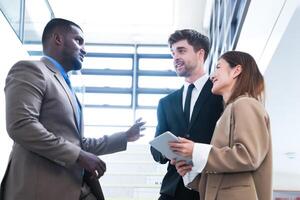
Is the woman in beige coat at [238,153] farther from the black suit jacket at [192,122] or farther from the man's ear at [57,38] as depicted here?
the man's ear at [57,38]

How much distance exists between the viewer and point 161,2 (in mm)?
8648

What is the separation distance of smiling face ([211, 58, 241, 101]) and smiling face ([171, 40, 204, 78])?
54 centimetres

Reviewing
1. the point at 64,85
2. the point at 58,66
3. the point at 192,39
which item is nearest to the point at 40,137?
the point at 64,85

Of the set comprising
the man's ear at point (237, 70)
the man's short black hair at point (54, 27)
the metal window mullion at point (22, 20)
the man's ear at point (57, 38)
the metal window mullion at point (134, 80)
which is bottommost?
the metal window mullion at point (134, 80)

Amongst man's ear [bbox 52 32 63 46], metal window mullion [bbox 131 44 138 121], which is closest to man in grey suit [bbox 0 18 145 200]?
man's ear [bbox 52 32 63 46]

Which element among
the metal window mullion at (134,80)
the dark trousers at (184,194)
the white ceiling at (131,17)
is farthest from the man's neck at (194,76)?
the metal window mullion at (134,80)

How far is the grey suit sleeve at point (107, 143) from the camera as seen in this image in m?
2.55

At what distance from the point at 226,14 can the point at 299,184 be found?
3.58 m

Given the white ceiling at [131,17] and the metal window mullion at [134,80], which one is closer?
the white ceiling at [131,17]

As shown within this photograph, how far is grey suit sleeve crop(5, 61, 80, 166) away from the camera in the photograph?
6.97 feet

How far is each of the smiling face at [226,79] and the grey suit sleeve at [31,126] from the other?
695 mm

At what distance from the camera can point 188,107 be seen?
2.70m

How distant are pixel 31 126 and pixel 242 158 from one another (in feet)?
2.88

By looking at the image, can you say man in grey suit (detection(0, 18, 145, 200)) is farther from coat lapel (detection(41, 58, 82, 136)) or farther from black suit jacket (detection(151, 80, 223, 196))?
black suit jacket (detection(151, 80, 223, 196))
